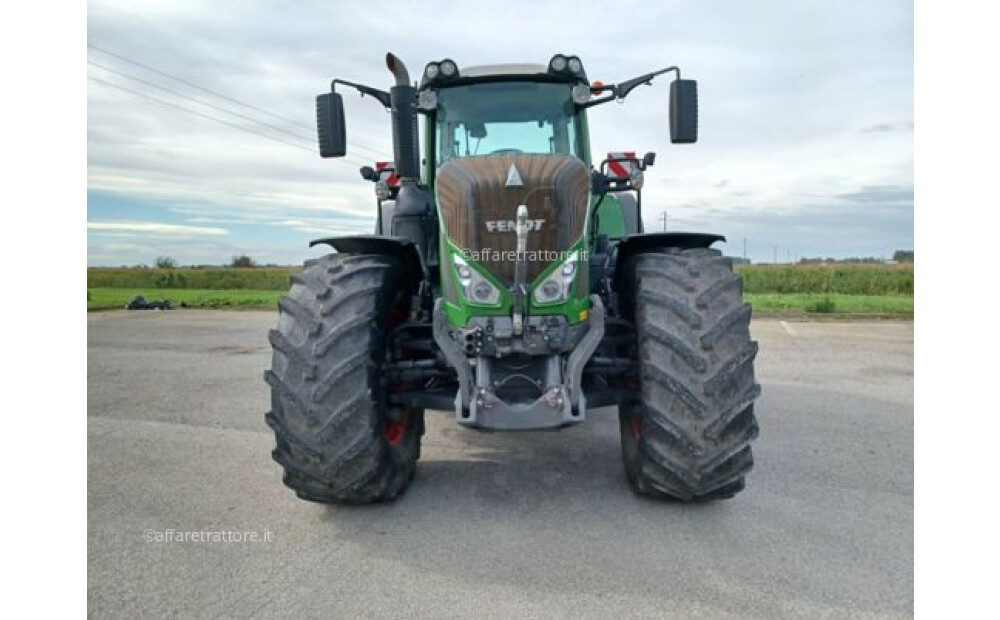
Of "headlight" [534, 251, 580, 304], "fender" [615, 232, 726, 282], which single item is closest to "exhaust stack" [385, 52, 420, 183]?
"headlight" [534, 251, 580, 304]

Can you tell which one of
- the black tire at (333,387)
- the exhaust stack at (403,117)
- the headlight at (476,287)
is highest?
the exhaust stack at (403,117)

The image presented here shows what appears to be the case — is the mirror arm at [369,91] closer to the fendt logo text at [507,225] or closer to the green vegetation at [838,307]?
the fendt logo text at [507,225]

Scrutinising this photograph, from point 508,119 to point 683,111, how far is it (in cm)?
122

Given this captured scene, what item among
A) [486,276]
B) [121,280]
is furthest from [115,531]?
[121,280]

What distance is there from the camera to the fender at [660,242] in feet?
12.9

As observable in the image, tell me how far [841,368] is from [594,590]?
7.20 meters

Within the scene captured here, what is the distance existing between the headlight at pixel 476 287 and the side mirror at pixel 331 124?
52.9 inches

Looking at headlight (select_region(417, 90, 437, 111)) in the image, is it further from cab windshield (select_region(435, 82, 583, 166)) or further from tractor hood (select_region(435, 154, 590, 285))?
tractor hood (select_region(435, 154, 590, 285))

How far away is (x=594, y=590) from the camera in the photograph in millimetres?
2896

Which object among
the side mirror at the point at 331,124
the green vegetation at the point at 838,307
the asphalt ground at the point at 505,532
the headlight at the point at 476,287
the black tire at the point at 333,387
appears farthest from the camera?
the green vegetation at the point at 838,307

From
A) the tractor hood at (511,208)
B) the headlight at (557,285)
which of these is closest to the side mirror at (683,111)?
the tractor hood at (511,208)

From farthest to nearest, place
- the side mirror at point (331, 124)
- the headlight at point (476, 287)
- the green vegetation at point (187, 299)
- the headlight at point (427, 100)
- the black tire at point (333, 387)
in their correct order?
the green vegetation at point (187, 299), the headlight at point (427, 100), the side mirror at point (331, 124), the headlight at point (476, 287), the black tire at point (333, 387)
